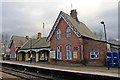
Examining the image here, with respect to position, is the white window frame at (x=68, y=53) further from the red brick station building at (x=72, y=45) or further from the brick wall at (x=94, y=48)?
the brick wall at (x=94, y=48)

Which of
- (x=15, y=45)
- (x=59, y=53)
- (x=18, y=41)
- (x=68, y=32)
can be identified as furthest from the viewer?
(x=18, y=41)

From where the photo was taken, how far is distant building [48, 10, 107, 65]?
25.4 m

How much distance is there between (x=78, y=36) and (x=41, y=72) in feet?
37.1

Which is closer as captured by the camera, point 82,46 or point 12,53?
point 82,46

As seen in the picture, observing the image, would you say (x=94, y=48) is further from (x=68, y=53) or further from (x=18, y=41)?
(x=18, y=41)

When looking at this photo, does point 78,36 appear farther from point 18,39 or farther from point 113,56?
point 18,39

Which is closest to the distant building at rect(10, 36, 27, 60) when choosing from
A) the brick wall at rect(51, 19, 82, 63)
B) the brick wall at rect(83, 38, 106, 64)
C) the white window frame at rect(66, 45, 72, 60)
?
the brick wall at rect(51, 19, 82, 63)

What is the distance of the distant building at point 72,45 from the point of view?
25.4 meters

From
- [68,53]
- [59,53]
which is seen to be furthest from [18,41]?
[68,53]

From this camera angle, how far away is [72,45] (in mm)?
27438

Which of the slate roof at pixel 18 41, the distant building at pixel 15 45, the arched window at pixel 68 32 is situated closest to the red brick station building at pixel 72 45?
the arched window at pixel 68 32

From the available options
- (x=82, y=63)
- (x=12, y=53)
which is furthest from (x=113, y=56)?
(x=12, y=53)

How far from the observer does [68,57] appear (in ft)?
91.8

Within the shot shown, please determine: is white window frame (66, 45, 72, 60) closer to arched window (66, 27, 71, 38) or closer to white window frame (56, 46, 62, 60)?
white window frame (56, 46, 62, 60)
